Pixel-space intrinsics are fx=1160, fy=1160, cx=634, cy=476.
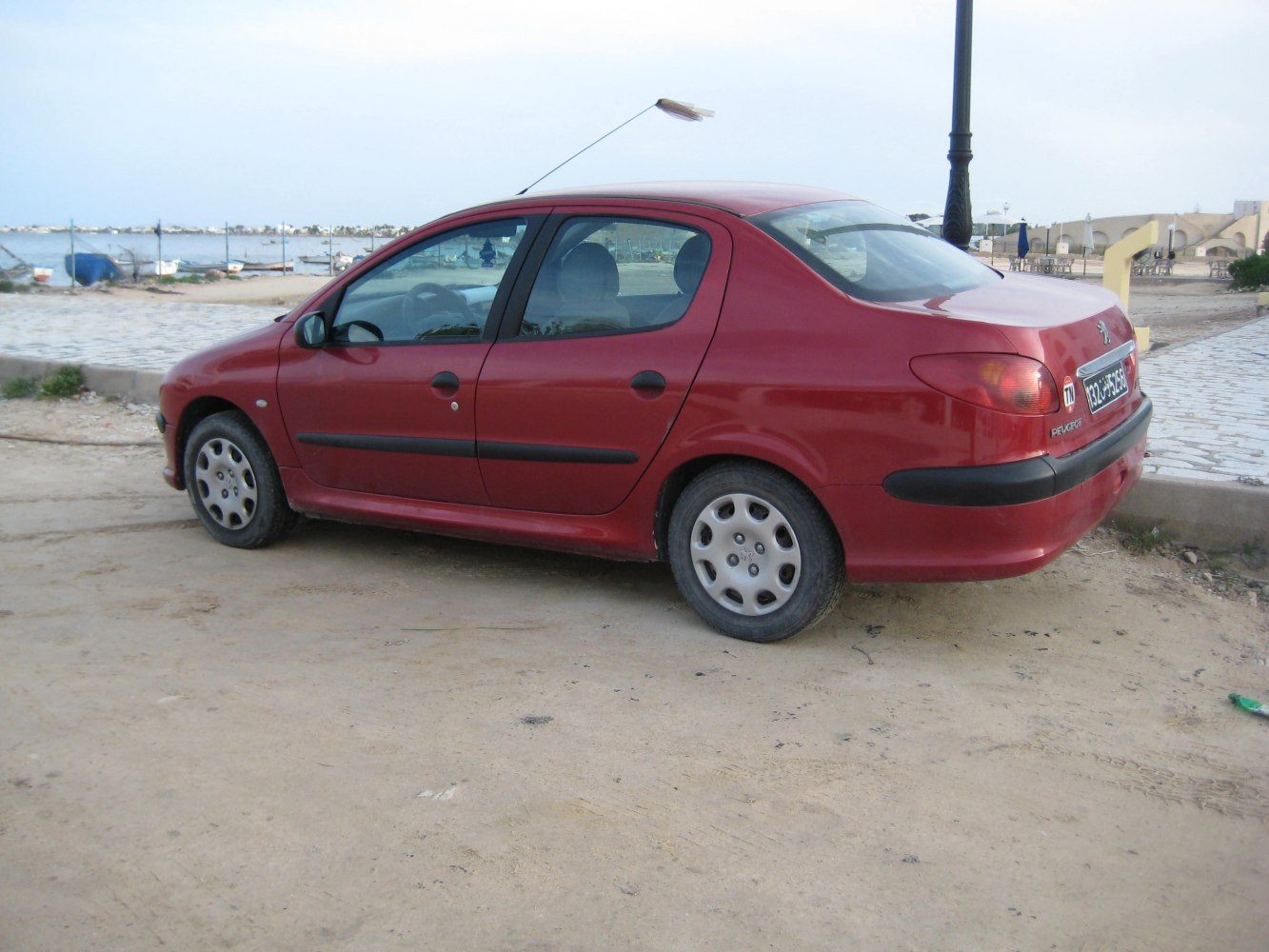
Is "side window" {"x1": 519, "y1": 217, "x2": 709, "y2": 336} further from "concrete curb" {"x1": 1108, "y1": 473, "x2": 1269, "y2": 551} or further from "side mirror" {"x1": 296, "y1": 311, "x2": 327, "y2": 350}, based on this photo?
"concrete curb" {"x1": 1108, "y1": 473, "x2": 1269, "y2": 551}

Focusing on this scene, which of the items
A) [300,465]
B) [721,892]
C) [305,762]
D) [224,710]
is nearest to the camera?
[721,892]

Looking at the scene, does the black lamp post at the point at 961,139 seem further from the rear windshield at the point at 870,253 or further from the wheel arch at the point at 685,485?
the wheel arch at the point at 685,485

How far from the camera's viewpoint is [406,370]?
4973 millimetres

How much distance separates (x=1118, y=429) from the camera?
432cm

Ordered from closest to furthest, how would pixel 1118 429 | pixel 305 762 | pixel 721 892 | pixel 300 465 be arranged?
pixel 721 892
pixel 305 762
pixel 1118 429
pixel 300 465

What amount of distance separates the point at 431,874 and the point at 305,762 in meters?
0.75

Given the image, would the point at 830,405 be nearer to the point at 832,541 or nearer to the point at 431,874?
the point at 832,541

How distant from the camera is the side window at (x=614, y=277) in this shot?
14.4 feet

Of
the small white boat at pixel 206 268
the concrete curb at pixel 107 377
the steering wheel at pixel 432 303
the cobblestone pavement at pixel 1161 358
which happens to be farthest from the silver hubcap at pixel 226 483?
the small white boat at pixel 206 268

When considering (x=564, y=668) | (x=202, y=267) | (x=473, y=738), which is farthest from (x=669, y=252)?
(x=202, y=267)

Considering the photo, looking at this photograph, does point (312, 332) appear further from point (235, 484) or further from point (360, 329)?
point (235, 484)

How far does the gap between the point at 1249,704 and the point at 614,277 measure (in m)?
2.69

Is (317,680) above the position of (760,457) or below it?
below

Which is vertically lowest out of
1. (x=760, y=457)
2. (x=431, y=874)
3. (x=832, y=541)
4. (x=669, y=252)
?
(x=431, y=874)
